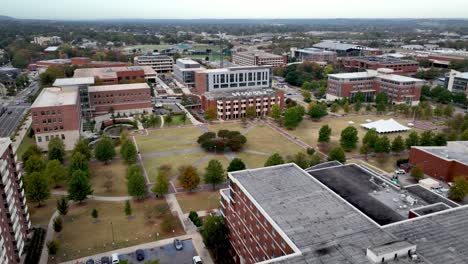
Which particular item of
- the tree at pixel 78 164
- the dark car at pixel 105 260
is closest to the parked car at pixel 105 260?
the dark car at pixel 105 260

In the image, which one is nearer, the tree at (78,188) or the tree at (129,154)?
the tree at (78,188)

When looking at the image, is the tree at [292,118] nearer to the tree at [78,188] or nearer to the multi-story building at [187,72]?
the tree at [78,188]

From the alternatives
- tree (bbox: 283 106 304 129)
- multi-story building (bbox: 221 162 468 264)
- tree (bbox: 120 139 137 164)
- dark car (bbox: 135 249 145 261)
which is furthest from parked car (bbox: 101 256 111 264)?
tree (bbox: 283 106 304 129)

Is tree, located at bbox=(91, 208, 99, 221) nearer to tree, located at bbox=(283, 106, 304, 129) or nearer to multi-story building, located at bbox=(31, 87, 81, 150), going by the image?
multi-story building, located at bbox=(31, 87, 81, 150)

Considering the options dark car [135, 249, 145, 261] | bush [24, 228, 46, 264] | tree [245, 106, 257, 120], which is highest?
tree [245, 106, 257, 120]

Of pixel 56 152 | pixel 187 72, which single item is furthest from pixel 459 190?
pixel 187 72

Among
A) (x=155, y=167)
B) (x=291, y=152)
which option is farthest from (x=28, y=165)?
(x=291, y=152)

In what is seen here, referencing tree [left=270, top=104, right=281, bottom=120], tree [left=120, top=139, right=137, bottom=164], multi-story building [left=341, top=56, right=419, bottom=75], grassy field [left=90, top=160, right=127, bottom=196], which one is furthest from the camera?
multi-story building [left=341, top=56, right=419, bottom=75]
